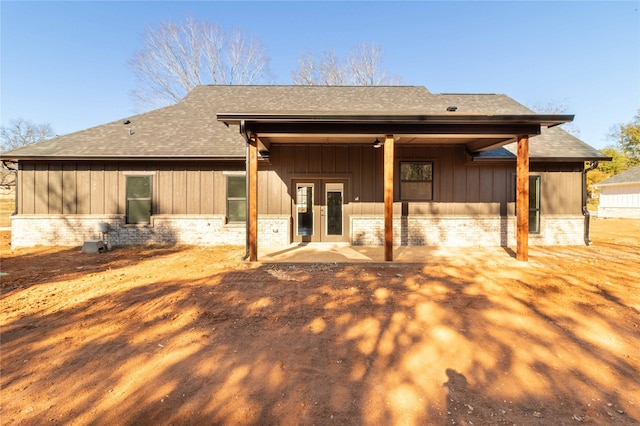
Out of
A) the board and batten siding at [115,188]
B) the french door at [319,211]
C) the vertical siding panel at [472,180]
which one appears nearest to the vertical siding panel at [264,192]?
the board and batten siding at [115,188]

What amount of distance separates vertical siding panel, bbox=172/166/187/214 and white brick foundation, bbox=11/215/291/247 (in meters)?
0.27

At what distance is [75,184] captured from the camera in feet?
31.8

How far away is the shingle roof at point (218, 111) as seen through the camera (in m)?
9.62

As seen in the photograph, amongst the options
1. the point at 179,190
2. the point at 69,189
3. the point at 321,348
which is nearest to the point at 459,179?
the point at 321,348

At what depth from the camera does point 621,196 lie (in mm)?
23922

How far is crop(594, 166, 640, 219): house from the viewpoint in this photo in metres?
22.6

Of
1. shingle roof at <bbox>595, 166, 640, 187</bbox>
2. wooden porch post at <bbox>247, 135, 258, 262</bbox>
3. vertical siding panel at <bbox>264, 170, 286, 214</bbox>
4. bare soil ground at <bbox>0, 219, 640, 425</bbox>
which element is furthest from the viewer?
shingle roof at <bbox>595, 166, 640, 187</bbox>

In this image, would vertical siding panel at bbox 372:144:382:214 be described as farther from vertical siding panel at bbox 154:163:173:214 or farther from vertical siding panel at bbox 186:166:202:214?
vertical siding panel at bbox 154:163:173:214

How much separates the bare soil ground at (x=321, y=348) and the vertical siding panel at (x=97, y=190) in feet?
13.6

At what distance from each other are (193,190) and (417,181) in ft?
24.5

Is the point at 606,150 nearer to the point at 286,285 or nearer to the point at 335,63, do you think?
the point at 335,63

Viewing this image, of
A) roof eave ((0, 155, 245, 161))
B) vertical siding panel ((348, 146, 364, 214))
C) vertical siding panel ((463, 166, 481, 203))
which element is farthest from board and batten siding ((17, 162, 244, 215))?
vertical siding panel ((463, 166, 481, 203))

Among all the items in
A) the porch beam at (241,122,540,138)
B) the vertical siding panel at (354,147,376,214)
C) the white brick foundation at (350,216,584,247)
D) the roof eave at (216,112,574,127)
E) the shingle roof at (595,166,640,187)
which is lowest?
the white brick foundation at (350,216,584,247)

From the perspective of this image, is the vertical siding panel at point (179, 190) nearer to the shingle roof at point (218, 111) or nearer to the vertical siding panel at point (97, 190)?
the shingle roof at point (218, 111)
